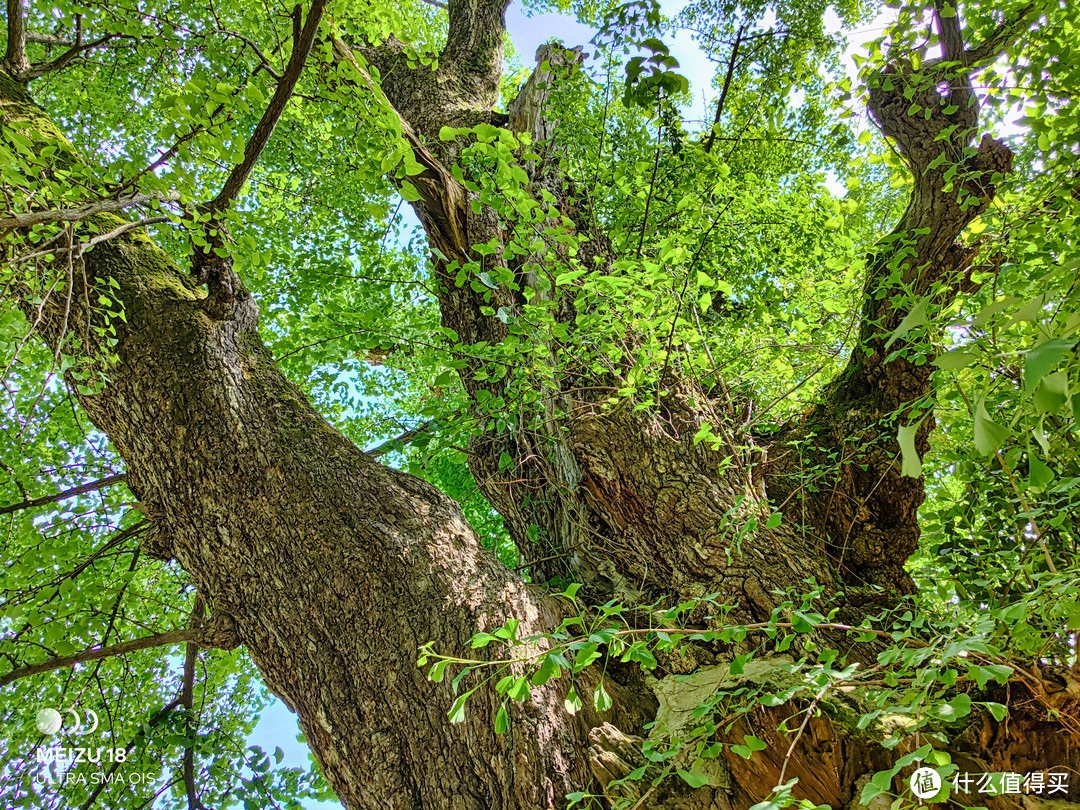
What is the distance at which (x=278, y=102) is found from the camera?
195cm

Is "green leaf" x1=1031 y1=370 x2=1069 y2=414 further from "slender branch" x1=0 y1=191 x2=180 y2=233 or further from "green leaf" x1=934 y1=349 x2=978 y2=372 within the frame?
"slender branch" x1=0 y1=191 x2=180 y2=233

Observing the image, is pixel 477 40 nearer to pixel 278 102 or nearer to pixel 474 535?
pixel 278 102

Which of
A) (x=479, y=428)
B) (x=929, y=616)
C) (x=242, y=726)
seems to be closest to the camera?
→ (x=929, y=616)

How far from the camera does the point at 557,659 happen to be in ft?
3.22

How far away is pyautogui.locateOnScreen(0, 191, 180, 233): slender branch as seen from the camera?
4.42 feet

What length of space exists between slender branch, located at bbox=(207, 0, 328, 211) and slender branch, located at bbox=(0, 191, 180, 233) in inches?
11.4

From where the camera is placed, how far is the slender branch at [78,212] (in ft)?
4.42

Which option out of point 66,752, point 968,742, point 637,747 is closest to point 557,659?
point 637,747

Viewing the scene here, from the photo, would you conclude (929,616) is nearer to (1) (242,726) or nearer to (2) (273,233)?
(1) (242,726)

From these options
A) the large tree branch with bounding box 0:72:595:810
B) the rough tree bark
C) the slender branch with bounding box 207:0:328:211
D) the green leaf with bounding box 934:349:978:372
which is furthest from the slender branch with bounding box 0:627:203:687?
the green leaf with bounding box 934:349:978:372

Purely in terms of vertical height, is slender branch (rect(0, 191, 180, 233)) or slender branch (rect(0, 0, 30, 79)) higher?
slender branch (rect(0, 0, 30, 79))

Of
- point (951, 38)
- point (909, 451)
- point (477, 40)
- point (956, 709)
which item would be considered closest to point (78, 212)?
point (909, 451)

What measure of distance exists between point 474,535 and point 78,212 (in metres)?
1.61

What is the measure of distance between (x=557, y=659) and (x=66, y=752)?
4.14m
